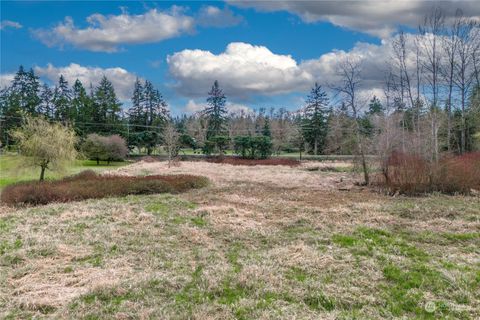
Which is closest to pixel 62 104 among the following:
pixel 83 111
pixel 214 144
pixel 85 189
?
pixel 83 111

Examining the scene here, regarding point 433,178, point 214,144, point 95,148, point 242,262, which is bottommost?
point 242,262

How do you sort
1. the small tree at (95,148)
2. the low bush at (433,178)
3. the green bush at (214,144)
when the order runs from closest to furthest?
1. the low bush at (433,178)
2. the small tree at (95,148)
3. the green bush at (214,144)

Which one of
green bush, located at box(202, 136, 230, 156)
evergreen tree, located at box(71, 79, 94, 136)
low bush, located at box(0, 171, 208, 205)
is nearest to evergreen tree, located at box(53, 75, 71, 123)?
evergreen tree, located at box(71, 79, 94, 136)

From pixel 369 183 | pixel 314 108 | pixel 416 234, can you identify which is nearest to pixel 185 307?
pixel 416 234

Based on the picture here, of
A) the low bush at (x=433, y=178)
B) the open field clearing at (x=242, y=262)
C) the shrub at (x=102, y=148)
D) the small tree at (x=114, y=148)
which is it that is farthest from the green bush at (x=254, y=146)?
the open field clearing at (x=242, y=262)

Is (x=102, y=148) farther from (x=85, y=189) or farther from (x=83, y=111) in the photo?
(x=85, y=189)

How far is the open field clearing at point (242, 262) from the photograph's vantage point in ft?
16.2

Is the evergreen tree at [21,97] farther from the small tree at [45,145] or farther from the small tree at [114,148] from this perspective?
the small tree at [45,145]

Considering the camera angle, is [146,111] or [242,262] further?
[146,111]

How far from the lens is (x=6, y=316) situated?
476 centimetres

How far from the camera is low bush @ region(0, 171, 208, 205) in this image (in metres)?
14.1

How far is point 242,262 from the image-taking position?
670 cm

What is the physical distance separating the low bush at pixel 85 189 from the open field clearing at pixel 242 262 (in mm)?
2269

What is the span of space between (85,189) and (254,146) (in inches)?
1221
